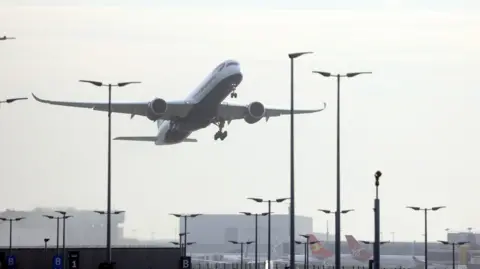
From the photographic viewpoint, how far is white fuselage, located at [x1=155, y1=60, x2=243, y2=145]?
382ft

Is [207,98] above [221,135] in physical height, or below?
above

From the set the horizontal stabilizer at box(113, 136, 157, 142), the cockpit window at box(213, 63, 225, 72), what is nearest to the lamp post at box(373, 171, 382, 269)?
the cockpit window at box(213, 63, 225, 72)

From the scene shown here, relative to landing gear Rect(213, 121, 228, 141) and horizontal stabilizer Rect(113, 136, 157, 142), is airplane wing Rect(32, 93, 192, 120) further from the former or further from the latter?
horizontal stabilizer Rect(113, 136, 157, 142)

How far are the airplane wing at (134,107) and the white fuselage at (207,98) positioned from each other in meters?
0.74

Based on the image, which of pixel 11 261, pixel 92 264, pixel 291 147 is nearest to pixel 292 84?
pixel 291 147

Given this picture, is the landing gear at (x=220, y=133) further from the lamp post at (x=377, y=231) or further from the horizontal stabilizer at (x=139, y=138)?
the lamp post at (x=377, y=231)

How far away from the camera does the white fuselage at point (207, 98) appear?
382ft

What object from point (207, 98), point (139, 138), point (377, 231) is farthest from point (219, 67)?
point (377, 231)

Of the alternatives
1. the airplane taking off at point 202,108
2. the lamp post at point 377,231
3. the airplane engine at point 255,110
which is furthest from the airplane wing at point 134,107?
the lamp post at point 377,231

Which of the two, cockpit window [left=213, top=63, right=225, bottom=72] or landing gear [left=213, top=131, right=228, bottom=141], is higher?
cockpit window [left=213, top=63, right=225, bottom=72]

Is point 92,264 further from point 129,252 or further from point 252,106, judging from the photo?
point 252,106

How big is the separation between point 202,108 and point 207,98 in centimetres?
172

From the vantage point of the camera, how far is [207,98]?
12019cm

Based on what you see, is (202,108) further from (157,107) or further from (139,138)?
(139,138)
